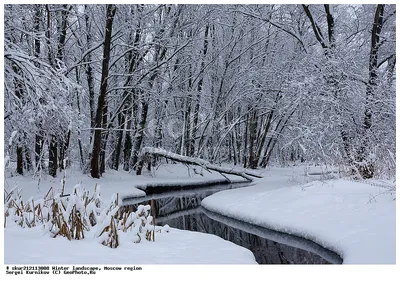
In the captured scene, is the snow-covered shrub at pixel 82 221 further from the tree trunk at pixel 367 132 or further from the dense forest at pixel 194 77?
the tree trunk at pixel 367 132

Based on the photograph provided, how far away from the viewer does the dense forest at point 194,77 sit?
977cm

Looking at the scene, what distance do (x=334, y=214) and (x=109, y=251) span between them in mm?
5127

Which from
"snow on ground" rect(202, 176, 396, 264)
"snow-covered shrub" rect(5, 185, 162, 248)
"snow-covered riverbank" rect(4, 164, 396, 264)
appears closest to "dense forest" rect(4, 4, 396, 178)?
"snow-covered shrub" rect(5, 185, 162, 248)

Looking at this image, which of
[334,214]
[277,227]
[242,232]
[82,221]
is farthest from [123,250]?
[334,214]

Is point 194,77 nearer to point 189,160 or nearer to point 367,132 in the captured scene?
point 189,160

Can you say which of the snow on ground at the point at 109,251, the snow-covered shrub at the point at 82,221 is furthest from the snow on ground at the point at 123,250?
the snow-covered shrub at the point at 82,221

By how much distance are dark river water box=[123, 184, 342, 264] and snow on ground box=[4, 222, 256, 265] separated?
647 mm

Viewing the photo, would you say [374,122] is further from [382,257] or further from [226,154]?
[226,154]

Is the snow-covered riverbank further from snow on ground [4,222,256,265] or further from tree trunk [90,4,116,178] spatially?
tree trunk [90,4,116,178]

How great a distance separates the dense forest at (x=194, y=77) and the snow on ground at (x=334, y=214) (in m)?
1.51

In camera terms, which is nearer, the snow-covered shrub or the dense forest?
the snow-covered shrub

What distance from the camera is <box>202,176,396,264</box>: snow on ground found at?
21.8ft
